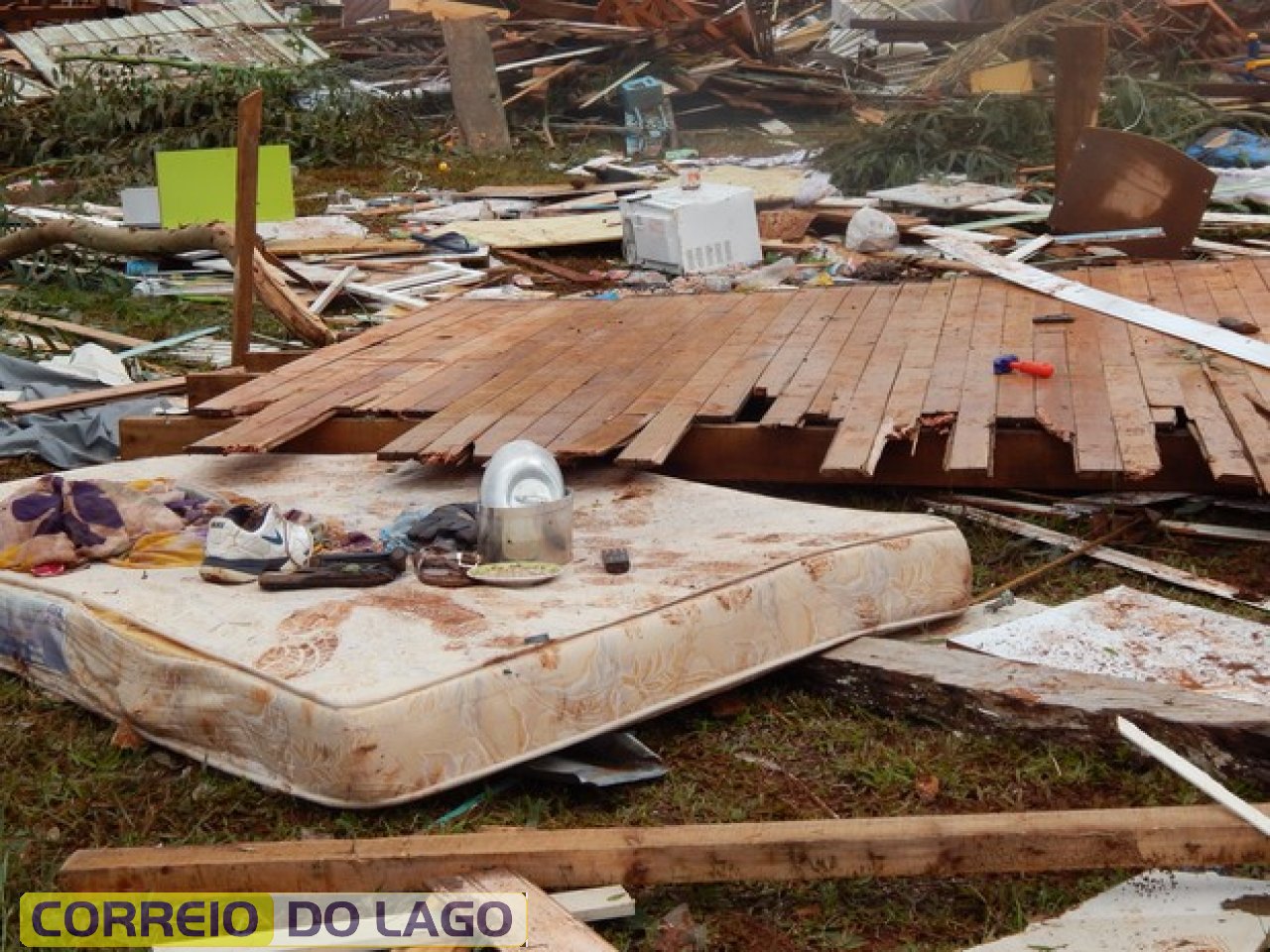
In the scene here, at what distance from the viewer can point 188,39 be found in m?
17.5

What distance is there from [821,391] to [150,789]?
2.63 metres

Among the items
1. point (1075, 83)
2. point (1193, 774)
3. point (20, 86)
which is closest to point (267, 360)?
point (1193, 774)

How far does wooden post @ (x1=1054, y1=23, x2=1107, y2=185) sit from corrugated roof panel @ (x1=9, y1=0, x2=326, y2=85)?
9.32 m

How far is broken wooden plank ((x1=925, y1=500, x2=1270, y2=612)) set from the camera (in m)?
4.69

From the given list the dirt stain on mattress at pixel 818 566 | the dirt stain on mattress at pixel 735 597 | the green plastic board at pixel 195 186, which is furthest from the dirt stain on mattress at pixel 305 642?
the green plastic board at pixel 195 186

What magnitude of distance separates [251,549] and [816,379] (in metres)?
A: 2.21

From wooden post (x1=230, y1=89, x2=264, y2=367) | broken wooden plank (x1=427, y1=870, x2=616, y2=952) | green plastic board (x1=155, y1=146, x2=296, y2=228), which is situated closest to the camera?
broken wooden plank (x1=427, y1=870, x2=616, y2=952)

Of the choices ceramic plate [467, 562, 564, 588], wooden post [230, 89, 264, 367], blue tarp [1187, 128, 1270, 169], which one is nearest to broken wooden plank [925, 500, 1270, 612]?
ceramic plate [467, 562, 564, 588]

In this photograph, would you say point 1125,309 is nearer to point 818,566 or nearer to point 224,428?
point 818,566

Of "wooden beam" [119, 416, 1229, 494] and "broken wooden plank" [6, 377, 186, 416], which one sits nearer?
"wooden beam" [119, 416, 1229, 494]

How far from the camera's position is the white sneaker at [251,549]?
4281 mm

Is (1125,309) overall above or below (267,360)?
above

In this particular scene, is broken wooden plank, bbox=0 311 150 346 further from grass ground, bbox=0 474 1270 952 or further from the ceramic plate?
the ceramic plate

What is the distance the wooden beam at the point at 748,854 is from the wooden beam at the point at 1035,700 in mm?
349
